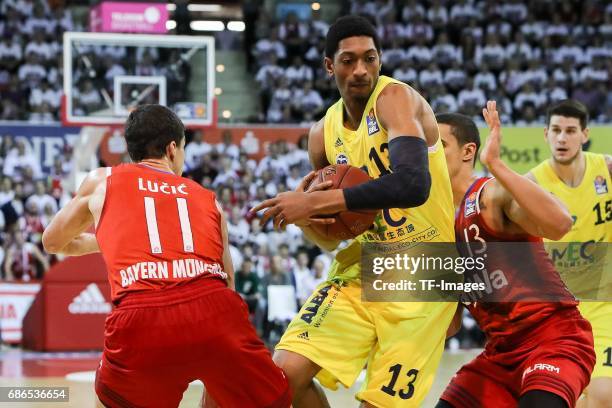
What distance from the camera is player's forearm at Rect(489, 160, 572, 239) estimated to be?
12.8 feet

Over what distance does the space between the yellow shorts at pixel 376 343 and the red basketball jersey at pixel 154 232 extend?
22.7 inches

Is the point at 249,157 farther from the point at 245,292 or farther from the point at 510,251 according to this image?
the point at 510,251

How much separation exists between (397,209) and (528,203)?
80 centimetres

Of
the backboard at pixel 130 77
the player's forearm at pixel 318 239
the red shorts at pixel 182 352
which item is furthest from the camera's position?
the backboard at pixel 130 77

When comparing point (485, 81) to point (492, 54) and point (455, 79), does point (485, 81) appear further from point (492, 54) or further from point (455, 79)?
point (492, 54)

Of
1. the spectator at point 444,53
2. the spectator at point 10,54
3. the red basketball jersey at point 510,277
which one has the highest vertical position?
the spectator at point 444,53

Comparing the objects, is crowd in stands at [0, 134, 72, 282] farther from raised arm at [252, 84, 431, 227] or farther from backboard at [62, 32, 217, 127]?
raised arm at [252, 84, 431, 227]

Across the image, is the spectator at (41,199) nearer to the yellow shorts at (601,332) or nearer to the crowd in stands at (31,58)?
the crowd in stands at (31,58)

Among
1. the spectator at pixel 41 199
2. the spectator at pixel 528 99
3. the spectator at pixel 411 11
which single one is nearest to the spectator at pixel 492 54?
the spectator at pixel 528 99

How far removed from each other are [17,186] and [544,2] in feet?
43.0

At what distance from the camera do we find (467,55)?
68.3ft

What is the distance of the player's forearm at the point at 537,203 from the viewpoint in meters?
3.90

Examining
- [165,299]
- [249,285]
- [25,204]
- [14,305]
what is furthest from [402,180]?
[25,204]

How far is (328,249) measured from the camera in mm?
4656
